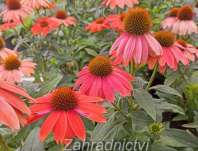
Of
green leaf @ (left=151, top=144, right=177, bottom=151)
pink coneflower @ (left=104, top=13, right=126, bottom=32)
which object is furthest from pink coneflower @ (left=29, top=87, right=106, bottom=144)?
pink coneflower @ (left=104, top=13, right=126, bottom=32)

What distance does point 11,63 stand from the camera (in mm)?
1867

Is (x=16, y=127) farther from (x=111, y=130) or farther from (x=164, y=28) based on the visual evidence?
(x=164, y=28)

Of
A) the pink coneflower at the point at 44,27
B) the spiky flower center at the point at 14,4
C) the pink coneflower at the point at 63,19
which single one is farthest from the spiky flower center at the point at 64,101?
the spiky flower center at the point at 14,4

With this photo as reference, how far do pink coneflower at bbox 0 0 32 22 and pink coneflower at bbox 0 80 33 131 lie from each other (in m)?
1.70

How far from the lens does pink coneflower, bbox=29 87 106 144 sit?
0.96 meters

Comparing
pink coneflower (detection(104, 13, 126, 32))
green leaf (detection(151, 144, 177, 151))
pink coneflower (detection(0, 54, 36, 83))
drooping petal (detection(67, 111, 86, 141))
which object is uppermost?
drooping petal (detection(67, 111, 86, 141))

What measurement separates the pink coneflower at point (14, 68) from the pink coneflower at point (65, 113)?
729mm

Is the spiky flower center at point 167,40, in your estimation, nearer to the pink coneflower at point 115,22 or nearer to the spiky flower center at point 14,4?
the pink coneflower at point 115,22

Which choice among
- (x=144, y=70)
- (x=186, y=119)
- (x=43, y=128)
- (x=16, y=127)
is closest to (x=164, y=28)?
(x=144, y=70)

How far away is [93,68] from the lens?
1.27m

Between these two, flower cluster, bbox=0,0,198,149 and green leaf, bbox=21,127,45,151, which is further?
green leaf, bbox=21,127,45,151

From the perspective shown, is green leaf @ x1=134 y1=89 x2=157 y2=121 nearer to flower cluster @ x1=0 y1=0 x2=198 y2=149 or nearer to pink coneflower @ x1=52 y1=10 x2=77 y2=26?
flower cluster @ x1=0 y1=0 x2=198 y2=149

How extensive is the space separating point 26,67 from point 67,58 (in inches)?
15.2

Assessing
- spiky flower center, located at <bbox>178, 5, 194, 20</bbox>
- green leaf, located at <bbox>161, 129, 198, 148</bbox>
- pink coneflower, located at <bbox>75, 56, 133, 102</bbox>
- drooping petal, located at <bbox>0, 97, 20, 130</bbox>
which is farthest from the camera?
spiky flower center, located at <bbox>178, 5, 194, 20</bbox>
